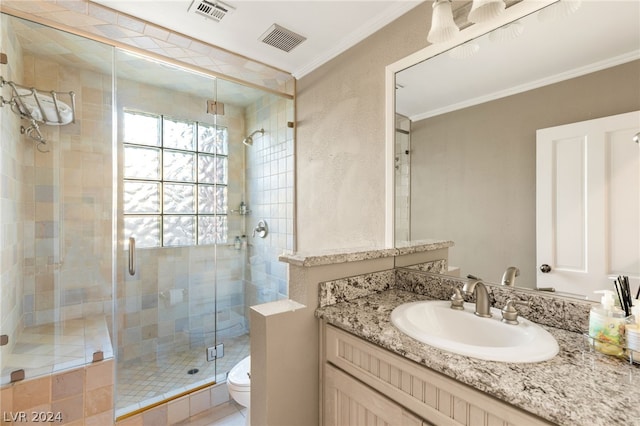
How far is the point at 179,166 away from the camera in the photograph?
2.44 meters

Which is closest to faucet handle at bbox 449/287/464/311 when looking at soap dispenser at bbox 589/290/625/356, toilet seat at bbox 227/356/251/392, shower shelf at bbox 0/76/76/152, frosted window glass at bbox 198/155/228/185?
soap dispenser at bbox 589/290/625/356

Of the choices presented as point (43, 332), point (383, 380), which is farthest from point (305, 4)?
point (43, 332)

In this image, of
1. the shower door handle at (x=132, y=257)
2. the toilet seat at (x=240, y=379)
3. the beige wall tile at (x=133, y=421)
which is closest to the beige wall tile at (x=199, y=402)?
the beige wall tile at (x=133, y=421)

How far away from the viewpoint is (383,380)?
3.12 feet

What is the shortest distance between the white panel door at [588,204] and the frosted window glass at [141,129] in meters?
2.47

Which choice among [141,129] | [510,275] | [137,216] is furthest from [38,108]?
[510,275]

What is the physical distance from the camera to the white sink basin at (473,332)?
81 cm

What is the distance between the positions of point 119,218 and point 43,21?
1222 mm

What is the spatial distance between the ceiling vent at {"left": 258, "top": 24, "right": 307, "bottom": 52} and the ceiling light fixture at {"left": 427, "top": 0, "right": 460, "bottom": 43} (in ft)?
3.34

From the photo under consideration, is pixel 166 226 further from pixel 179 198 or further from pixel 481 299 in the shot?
pixel 481 299

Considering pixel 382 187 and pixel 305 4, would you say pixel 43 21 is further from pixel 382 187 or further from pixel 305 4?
pixel 382 187

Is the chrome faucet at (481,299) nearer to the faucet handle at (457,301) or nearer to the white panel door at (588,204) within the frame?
the faucet handle at (457,301)

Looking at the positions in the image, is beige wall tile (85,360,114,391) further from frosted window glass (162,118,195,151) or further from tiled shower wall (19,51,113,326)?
frosted window glass (162,118,195,151)

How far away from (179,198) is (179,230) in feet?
0.89
